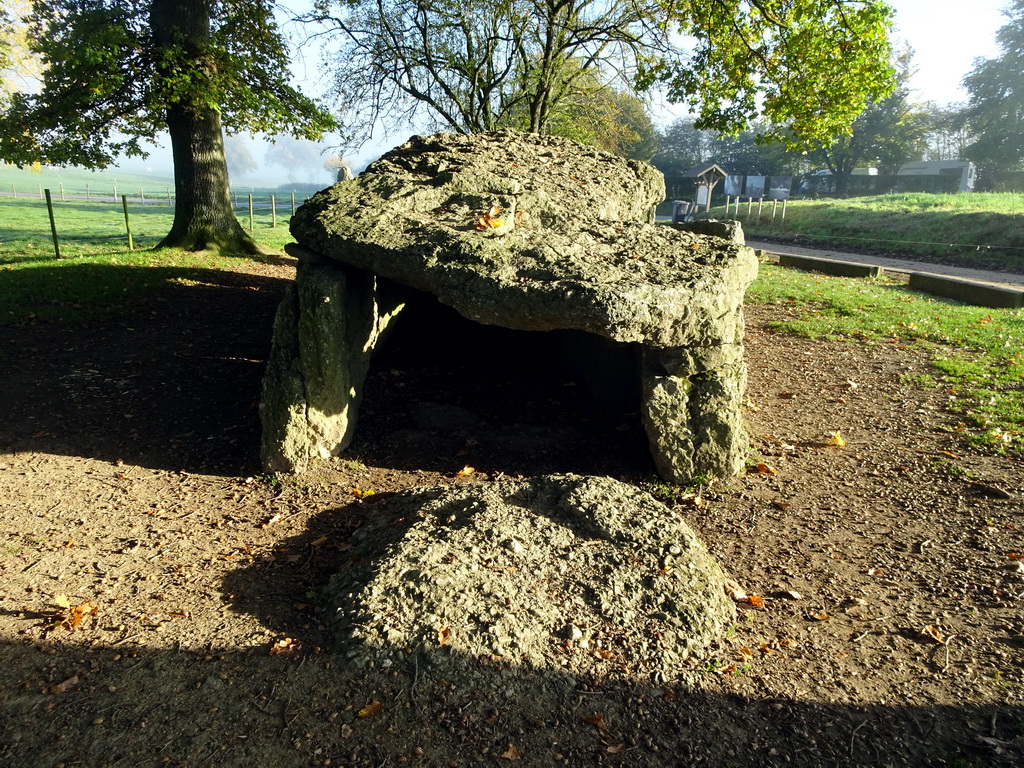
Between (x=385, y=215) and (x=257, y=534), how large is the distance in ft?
9.75

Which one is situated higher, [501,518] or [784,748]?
[501,518]

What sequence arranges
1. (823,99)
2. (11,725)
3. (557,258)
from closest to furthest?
(11,725), (557,258), (823,99)

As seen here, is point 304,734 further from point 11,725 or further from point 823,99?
point 823,99

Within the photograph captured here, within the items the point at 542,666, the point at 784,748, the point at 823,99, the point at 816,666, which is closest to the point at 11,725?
the point at 542,666

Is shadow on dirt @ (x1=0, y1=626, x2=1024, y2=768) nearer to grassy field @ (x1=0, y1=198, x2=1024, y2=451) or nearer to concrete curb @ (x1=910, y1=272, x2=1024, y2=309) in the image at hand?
grassy field @ (x1=0, y1=198, x2=1024, y2=451)

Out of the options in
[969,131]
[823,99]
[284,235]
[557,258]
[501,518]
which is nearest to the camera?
[501,518]

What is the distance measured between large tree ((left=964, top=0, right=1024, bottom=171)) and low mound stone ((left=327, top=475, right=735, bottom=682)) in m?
54.9

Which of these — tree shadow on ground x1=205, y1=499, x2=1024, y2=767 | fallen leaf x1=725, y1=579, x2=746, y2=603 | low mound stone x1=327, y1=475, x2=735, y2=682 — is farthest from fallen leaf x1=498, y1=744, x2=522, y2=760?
fallen leaf x1=725, y1=579, x2=746, y2=603

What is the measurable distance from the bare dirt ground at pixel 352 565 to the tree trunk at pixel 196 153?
19.1ft

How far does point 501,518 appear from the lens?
4391 mm

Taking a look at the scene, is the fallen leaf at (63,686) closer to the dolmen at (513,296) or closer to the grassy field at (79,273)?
the dolmen at (513,296)

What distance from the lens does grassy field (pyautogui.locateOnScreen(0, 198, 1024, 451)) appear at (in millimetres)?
7227

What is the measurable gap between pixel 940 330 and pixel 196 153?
13.4 m

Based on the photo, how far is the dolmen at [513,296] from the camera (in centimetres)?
513
